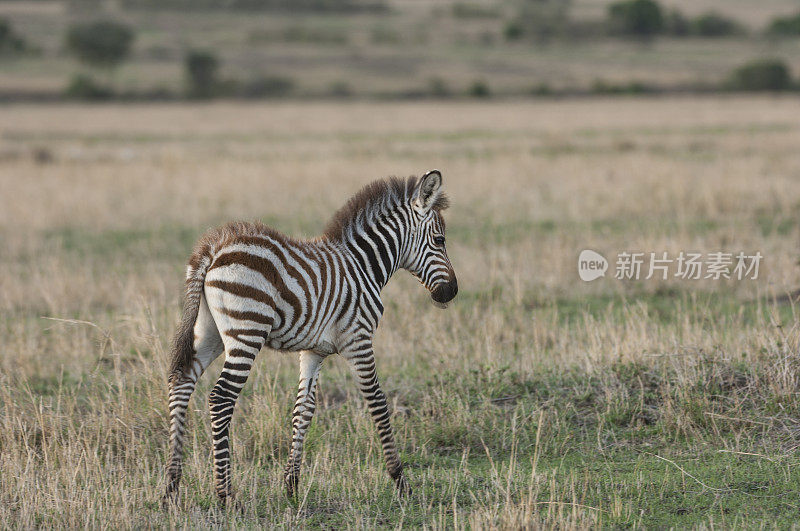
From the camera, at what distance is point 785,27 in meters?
124

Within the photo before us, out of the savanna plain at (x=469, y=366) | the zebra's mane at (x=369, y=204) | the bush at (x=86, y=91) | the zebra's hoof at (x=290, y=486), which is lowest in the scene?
the zebra's hoof at (x=290, y=486)

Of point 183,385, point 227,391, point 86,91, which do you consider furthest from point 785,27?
point 227,391

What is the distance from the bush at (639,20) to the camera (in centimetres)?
12619

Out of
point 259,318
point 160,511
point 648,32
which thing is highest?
point 648,32

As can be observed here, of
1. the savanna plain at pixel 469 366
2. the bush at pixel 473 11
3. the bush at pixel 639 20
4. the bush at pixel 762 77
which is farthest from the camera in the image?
the bush at pixel 473 11

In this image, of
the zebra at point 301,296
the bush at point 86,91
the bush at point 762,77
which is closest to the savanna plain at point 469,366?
the zebra at point 301,296

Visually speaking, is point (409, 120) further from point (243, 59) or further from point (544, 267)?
point (243, 59)

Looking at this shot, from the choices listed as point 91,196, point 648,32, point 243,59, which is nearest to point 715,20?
point 648,32

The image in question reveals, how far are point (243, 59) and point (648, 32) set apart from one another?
59563 millimetres

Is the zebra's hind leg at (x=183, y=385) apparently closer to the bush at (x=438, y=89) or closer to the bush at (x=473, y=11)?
the bush at (x=438, y=89)

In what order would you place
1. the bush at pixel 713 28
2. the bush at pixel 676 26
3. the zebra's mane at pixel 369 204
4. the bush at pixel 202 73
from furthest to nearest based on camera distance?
the bush at pixel 676 26
the bush at pixel 713 28
the bush at pixel 202 73
the zebra's mane at pixel 369 204

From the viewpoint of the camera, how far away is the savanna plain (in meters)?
6.39

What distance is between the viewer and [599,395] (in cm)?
827

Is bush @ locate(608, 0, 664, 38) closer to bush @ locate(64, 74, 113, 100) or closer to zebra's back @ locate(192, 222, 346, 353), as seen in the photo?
bush @ locate(64, 74, 113, 100)
